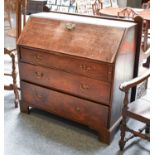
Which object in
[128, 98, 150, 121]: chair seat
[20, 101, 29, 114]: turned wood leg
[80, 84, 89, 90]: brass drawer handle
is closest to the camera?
[128, 98, 150, 121]: chair seat

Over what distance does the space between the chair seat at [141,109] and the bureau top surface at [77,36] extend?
17.0 inches

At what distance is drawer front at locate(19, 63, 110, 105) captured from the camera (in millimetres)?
2016

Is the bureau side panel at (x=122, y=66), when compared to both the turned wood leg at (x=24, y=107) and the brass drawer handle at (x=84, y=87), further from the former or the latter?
the turned wood leg at (x=24, y=107)

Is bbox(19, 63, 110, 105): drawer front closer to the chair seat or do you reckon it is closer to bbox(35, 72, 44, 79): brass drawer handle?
bbox(35, 72, 44, 79): brass drawer handle

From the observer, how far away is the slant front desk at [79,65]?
1.98 meters

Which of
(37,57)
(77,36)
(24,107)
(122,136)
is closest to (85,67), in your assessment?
(77,36)

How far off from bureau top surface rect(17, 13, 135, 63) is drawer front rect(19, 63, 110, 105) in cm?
20

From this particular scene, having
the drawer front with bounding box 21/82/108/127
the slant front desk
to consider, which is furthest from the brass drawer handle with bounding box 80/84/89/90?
the drawer front with bounding box 21/82/108/127

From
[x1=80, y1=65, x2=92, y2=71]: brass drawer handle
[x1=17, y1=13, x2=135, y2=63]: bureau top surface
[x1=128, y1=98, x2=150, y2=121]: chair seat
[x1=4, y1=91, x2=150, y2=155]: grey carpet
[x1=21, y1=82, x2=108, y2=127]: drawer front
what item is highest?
[x1=17, y1=13, x2=135, y2=63]: bureau top surface

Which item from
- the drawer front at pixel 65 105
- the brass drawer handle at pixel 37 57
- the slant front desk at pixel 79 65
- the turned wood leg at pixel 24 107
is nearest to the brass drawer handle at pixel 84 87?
the slant front desk at pixel 79 65

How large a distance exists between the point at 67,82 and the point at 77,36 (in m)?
0.41

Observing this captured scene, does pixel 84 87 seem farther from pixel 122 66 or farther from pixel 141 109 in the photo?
pixel 141 109

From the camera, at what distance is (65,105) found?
Result: 2264 mm
